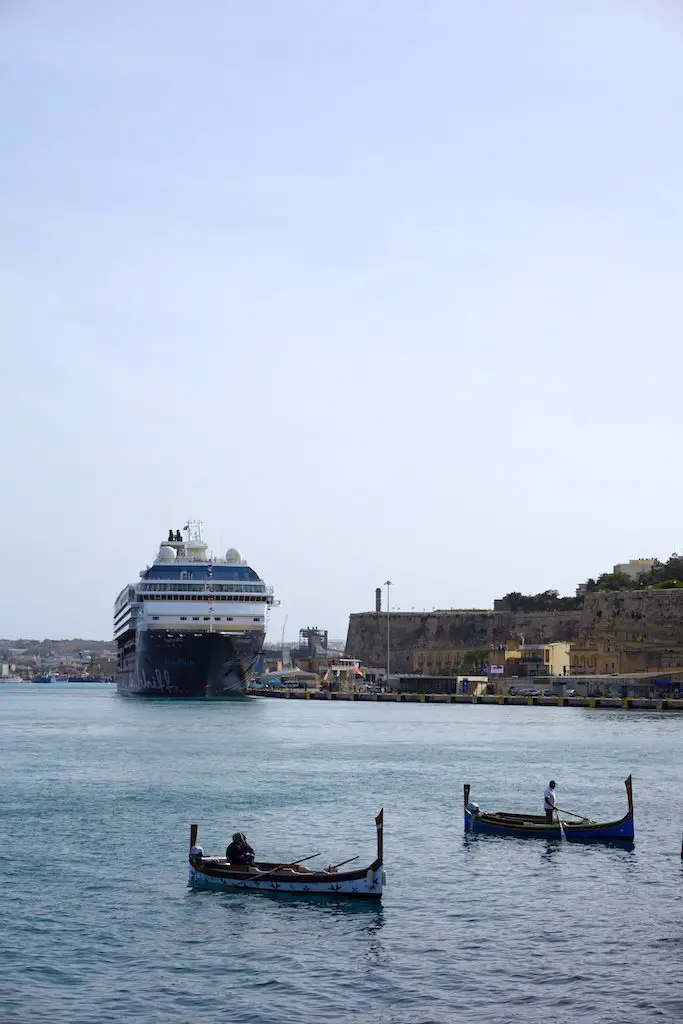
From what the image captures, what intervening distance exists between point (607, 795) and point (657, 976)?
91.6ft

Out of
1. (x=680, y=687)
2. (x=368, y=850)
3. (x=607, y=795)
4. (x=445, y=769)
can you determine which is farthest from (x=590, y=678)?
(x=368, y=850)

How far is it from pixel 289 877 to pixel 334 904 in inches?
52.1

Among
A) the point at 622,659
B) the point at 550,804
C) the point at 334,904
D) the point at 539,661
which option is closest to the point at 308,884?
the point at 334,904

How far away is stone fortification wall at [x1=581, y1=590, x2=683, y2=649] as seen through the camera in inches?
6673

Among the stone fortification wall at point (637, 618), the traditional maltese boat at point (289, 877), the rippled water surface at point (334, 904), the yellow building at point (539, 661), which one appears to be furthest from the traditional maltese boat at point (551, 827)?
the stone fortification wall at point (637, 618)

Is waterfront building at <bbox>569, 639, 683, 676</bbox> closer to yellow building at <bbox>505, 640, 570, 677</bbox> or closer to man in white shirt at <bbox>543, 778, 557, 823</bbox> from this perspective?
yellow building at <bbox>505, 640, 570, 677</bbox>

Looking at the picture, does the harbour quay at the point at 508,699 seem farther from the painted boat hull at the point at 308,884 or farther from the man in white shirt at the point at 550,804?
the painted boat hull at the point at 308,884

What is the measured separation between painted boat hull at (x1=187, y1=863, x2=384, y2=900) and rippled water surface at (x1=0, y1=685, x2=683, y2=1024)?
0.35 meters

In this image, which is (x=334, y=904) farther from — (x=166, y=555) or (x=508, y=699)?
(x=508, y=699)

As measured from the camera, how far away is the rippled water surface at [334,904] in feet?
74.1

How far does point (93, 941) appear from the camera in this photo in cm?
2659

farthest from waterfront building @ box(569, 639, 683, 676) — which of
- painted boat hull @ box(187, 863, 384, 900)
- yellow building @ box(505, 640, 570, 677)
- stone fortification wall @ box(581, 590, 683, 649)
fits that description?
painted boat hull @ box(187, 863, 384, 900)

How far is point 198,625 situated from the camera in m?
119

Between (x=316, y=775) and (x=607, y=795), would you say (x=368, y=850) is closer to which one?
(x=607, y=795)
